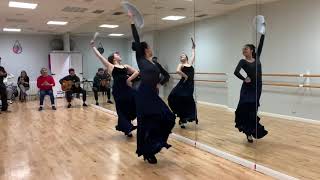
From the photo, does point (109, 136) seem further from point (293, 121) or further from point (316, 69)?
point (316, 69)

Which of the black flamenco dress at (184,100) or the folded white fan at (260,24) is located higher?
the folded white fan at (260,24)

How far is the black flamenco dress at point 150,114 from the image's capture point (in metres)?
3.52

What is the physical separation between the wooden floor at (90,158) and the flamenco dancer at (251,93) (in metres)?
0.54

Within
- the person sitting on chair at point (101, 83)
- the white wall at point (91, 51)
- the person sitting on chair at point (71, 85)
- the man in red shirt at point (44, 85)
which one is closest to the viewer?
the white wall at point (91, 51)

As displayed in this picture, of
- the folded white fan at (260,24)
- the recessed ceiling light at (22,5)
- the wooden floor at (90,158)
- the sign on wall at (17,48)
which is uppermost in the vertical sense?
Result: the recessed ceiling light at (22,5)

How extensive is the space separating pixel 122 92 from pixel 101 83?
3.56m

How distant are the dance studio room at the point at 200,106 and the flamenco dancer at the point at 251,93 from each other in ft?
0.04

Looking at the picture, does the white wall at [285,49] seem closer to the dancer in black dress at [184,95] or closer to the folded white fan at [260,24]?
the folded white fan at [260,24]

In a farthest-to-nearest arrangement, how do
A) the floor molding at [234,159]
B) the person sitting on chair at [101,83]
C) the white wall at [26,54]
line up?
the white wall at [26,54] → the person sitting on chair at [101,83] → the floor molding at [234,159]

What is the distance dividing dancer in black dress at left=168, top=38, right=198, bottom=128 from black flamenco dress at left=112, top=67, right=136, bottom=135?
2.18 ft

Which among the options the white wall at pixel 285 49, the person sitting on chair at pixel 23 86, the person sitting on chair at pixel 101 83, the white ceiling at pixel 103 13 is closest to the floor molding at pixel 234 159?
the white wall at pixel 285 49

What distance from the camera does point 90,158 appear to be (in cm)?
390

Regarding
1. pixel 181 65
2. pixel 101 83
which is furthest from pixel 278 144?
pixel 101 83

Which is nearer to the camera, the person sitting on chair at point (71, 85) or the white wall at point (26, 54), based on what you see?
the person sitting on chair at point (71, 85)
